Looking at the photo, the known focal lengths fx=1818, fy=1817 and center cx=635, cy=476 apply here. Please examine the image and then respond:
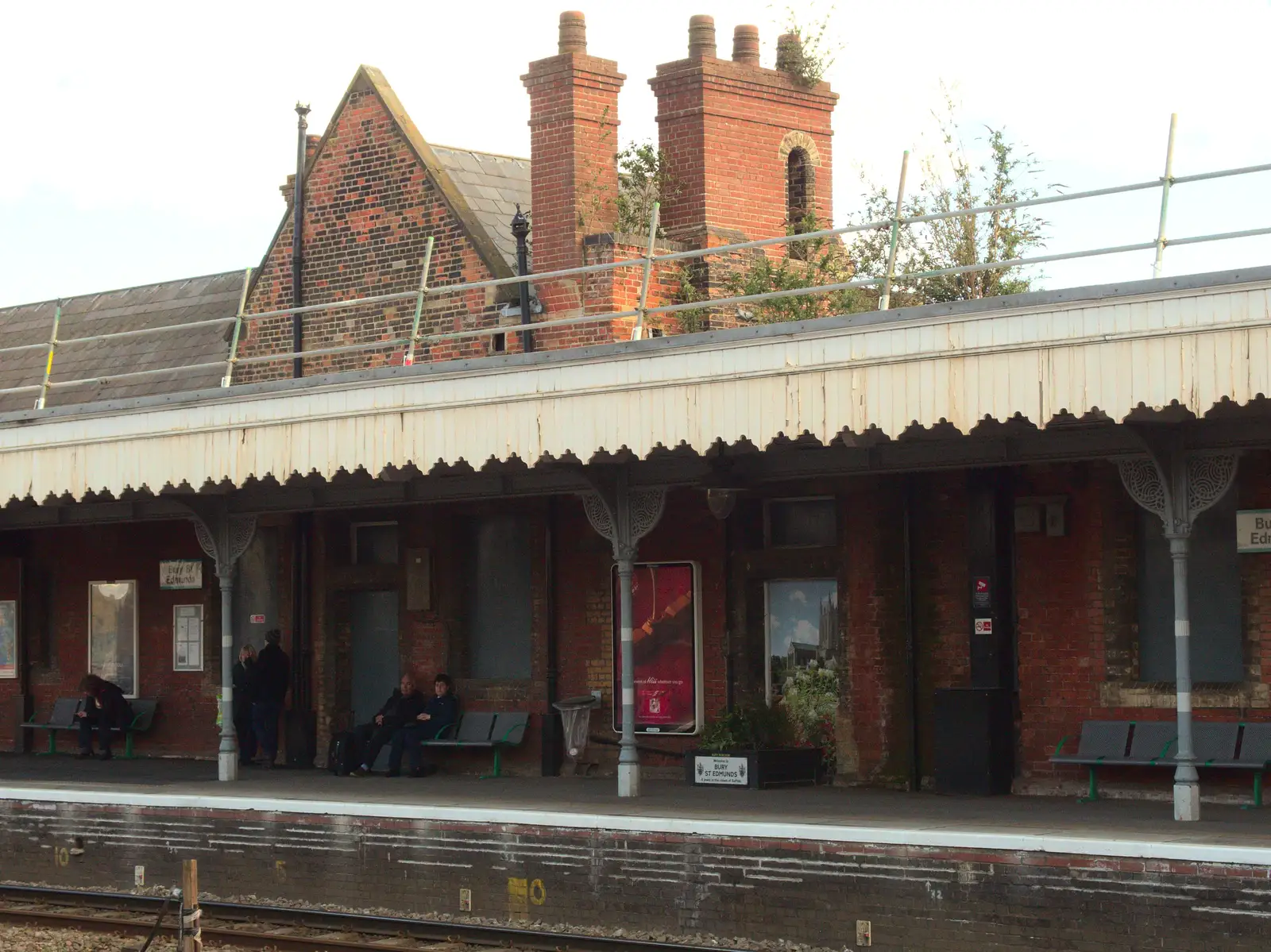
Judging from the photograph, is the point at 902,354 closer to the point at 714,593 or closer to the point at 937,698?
the point at 937,698

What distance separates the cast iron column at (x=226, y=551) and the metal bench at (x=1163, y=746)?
725 cm

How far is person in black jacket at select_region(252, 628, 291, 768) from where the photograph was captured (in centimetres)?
1878

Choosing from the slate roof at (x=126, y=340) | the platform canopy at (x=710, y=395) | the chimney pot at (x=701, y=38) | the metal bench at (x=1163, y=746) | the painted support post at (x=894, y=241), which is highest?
the chimney pot at (x=701, y=38)

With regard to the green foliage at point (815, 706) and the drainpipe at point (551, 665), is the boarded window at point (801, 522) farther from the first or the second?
the drainpipe at point (551, 665)

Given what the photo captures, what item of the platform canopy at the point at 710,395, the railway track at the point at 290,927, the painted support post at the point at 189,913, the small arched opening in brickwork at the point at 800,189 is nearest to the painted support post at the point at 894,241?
the platform canopy at the point at 710,395

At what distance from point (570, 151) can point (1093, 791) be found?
394 inches

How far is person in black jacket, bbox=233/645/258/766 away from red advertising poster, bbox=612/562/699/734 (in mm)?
4271

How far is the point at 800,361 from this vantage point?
11812 mm

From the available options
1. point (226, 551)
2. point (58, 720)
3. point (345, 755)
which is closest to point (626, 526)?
point (226, 551)

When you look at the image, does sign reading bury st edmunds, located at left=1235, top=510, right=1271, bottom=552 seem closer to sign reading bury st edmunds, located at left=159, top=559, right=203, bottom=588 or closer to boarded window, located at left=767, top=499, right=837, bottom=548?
boarded window, located at left=767, top=499, right=837, bottom=548

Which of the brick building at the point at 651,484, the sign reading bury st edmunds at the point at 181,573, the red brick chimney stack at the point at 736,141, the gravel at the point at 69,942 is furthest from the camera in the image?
the red brick chimney stack at the point at 736,141

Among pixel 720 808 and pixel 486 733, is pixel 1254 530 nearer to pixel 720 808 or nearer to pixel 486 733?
pixel 720 808

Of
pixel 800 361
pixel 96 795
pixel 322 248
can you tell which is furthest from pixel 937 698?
pixel 322 248

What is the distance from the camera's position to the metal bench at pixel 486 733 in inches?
680
